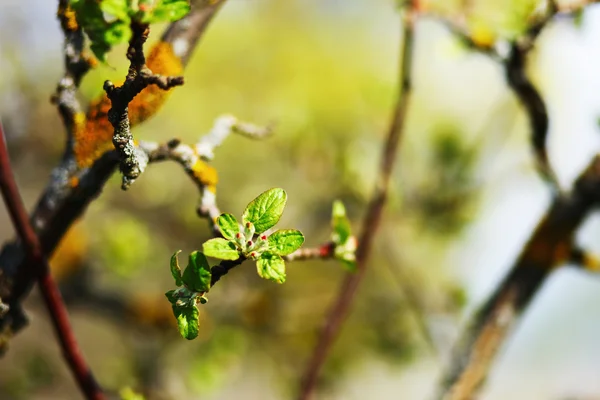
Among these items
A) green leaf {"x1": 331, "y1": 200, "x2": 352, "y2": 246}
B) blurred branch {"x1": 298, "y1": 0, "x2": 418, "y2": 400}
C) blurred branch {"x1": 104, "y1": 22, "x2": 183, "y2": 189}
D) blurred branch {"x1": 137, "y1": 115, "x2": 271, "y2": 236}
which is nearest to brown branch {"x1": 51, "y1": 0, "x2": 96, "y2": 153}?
blurred branch {"x1": 137, "y1": 115, "x2": 271, "y2": 236}

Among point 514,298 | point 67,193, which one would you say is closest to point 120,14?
point 67,193

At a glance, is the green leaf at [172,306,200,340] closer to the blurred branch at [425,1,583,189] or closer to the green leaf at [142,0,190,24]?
the green leaf at [142,0,190,24]

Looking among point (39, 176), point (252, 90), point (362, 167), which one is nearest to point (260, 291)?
point (362, 167)

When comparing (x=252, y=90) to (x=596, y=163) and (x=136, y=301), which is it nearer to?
(x=136, y=301)

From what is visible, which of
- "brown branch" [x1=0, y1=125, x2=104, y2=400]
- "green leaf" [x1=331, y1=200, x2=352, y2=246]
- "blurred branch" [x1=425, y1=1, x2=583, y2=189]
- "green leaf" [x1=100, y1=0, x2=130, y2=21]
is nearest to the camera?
"green leaf" [x1=100, y1=0, x2=130, y2=21]

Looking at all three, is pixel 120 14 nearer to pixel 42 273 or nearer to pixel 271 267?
A: pixel 271 267

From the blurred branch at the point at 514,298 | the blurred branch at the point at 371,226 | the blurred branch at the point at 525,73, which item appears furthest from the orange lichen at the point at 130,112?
the blurred branch at the point at 514,298

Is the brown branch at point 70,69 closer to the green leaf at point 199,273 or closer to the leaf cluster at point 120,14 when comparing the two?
the leaf cluster at point 120,14
